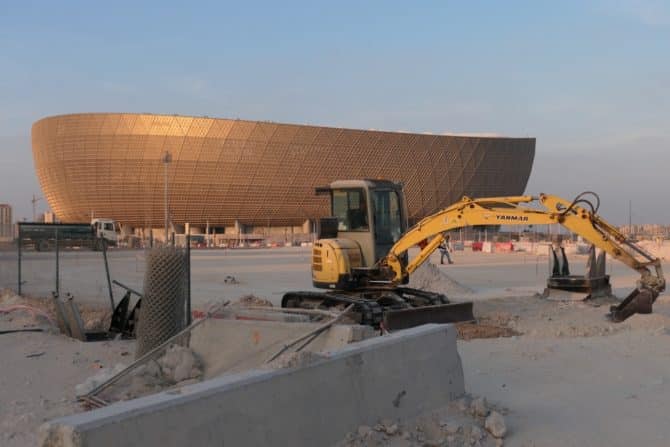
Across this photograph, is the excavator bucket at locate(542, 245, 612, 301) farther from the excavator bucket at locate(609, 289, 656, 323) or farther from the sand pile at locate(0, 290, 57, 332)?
the sand pile at locate(0, 290, 57, 332)

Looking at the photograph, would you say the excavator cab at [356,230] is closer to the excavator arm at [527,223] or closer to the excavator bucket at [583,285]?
the excavator arm at [527,223]

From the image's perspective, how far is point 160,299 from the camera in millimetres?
9008

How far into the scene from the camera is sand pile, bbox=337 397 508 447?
16.8 ft

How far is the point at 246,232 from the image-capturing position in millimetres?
102250

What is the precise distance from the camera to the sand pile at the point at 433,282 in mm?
21266

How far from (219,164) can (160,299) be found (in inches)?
3422

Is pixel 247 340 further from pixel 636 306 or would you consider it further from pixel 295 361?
pixel 636 306

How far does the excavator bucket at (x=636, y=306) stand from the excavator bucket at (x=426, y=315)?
2.61 meters

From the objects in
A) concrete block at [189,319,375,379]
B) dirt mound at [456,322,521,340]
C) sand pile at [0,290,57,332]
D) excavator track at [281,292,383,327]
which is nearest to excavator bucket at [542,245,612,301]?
dirt mound at [456,322,521,340]

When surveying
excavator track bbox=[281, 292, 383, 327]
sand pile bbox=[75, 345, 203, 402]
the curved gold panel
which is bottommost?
sand pile bbox=[75, 345, 203, 402]

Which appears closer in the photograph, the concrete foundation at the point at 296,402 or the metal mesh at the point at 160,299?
the concrete foundation at the point at 296,402

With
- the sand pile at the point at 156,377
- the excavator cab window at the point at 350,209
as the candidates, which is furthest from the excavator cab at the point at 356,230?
the sand pile at the point at 156,377

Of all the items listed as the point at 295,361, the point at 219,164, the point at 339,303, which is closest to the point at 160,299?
the point at 339,303

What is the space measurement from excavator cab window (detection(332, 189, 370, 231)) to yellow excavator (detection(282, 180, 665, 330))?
2 centimetres
